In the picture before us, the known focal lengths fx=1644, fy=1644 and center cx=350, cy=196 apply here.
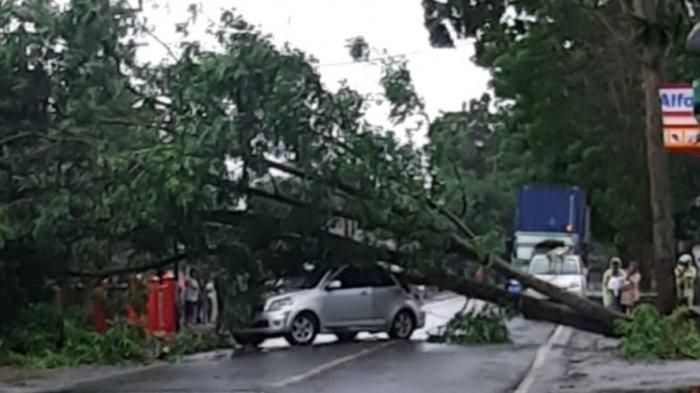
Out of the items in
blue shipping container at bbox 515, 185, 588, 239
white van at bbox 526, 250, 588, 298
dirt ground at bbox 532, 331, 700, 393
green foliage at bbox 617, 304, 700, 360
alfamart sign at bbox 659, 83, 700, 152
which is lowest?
dirt ground at bbox 532, 331, 700, 393

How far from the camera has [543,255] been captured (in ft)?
161

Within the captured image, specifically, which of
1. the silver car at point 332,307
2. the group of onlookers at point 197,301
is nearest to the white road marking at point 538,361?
the silver car at point 332,307

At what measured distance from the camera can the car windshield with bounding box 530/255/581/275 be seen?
46.0m

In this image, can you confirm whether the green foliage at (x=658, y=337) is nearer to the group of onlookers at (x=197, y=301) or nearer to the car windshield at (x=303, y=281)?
the car windshield at (x=303, y=281)

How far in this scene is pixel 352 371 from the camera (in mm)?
24234

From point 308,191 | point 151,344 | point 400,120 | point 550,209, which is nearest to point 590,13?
point 400,120

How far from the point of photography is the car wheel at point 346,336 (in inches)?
1329

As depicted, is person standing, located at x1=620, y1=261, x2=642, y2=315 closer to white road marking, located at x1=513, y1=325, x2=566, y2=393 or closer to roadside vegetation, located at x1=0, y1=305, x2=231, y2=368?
white road marking, located at x1=513, y1=325, x2=566, y2=393


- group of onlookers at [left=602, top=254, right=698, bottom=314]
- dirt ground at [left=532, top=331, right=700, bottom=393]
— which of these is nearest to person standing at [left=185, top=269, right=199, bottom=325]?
group of onlookers at [left=602, top=254, right=698, bottom=314]

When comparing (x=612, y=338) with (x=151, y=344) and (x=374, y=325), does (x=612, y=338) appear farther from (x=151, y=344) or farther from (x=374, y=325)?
(x=151, y=344)

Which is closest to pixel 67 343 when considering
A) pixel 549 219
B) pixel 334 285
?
pixel 334 285

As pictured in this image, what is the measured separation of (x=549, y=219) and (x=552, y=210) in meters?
0.51

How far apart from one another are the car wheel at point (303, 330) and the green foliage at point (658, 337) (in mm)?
7184

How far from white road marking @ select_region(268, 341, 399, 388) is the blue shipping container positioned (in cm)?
2070
